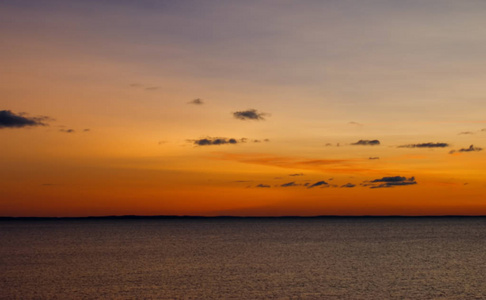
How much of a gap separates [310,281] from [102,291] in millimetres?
24722

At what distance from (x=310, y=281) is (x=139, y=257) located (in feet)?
145

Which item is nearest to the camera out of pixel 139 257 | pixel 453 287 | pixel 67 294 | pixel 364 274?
pixel 67 294

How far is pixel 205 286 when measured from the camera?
64750mm

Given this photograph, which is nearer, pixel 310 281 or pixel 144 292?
pixel 144 292

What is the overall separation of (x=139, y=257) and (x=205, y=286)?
42.2m

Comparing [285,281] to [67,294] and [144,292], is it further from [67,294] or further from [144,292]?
[67,294]

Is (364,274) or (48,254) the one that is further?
(48,254)

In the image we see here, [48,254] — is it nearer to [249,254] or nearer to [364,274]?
[249,254]

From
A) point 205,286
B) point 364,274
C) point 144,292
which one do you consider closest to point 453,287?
point 364,274

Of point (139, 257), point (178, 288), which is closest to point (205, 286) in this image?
point (178, 288)

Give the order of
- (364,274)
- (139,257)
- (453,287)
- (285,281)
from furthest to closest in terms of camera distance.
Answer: (139,257)
(364,274)
(285,281)
(453,287)

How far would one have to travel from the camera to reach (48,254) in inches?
4429

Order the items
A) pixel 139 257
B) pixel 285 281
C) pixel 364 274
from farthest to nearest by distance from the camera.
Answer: pixel 139 257 → pixel 364 274 → pixel 285 281

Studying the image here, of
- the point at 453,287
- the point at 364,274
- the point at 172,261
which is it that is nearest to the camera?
the point at 453,287
